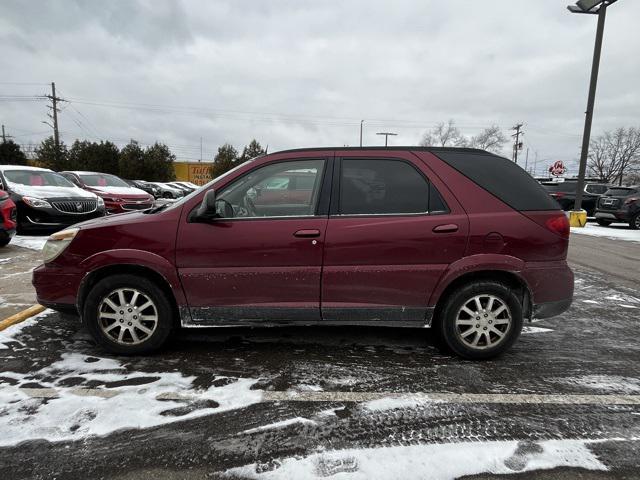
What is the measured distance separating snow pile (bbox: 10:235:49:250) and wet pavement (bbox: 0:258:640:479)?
16.0ft

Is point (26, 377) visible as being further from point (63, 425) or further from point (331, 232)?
point (331, 232)

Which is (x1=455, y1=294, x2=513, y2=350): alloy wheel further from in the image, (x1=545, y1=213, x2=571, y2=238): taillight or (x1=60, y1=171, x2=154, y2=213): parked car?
(x1=60, y1=171, x2=154, y2=213): parked car

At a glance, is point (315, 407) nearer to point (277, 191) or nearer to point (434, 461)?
point (434, 461)

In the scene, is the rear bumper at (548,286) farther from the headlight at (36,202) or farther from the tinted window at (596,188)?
the tinted window at (596,188)

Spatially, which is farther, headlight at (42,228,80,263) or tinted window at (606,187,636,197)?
tinted window at (606,187,636,197)

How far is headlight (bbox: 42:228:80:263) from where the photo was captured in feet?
11.1

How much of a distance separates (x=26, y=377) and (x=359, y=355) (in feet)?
8.47

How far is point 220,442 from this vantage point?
2369 mm

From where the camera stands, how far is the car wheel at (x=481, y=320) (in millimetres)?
3320

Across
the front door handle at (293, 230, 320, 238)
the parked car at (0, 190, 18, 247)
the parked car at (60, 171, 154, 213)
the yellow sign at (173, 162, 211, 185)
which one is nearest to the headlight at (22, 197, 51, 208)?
the parked car at (0, 190, 18, 247)

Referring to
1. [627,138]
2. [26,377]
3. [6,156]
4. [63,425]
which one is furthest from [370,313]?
[627,138]

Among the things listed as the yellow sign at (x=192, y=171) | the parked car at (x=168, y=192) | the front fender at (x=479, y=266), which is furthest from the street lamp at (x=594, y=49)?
the yellow sign at (x=192, y=171)

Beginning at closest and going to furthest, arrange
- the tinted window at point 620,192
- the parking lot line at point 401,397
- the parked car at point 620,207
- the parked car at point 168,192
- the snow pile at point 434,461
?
1. the snow pile at point 434,461
2. the parking lot line at point 401,397
3. the parked car at point 620,207
4. the tinted window at point 620,192
5. the parked car at point 168,192

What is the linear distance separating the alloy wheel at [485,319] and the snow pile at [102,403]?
1.75 meters
